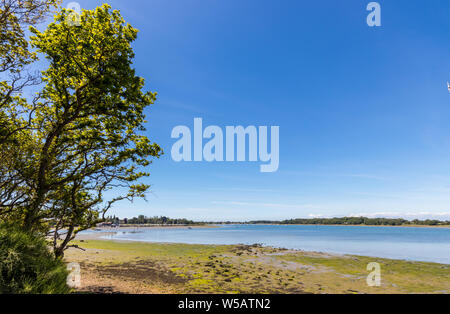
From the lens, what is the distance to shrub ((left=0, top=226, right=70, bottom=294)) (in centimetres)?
546

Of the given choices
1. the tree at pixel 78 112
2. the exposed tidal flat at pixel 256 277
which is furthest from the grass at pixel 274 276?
the tree at pixel 78 112

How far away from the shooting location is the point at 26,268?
19.4 feet

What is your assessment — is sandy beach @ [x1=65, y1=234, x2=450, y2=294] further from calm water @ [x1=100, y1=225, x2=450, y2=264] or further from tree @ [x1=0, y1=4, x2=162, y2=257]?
calm water @ [x1=100, y1=225, x2=450, y2=264]

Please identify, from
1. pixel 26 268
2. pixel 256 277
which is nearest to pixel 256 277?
pixel 256 277

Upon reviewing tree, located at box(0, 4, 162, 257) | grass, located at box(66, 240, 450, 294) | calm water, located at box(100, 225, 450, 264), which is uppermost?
tree, located at box(0, 4, 162, 257)

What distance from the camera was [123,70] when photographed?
9875mm

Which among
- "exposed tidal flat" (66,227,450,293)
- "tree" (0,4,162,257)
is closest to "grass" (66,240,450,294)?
"exposed tidal flat" (66,227,450,293)

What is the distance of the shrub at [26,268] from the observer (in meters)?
5.46

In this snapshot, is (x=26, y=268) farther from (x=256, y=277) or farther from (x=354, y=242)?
(x=354, y=242)

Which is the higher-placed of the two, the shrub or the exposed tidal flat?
the shrub

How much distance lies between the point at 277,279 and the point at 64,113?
2390 cm

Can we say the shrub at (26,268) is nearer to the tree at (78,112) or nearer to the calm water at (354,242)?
the tree at (78,112)
